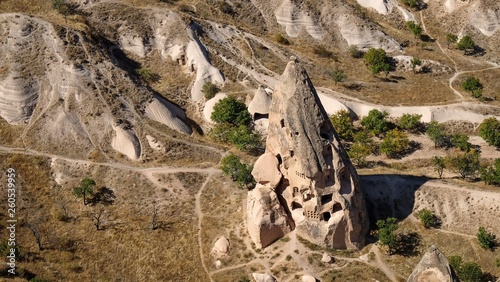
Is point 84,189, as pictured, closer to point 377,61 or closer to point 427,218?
point 427,218

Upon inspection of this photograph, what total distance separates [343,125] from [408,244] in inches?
1063

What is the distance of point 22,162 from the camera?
70.8 metres

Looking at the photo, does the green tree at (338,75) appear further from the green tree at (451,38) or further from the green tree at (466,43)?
the green tree at (466,43)

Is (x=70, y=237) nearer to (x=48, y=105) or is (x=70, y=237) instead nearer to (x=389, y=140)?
(x=48, y=105)

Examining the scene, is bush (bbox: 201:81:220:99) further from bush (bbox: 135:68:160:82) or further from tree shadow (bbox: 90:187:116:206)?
tree shadow (bbox: 90:187:116:206)

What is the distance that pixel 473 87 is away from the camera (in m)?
91.7

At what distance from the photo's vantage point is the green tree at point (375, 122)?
8175 cm

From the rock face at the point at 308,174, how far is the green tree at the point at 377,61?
4490 centimetres

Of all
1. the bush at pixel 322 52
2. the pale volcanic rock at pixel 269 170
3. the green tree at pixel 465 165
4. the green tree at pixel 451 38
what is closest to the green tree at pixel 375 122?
the green tree at pixel 465 165

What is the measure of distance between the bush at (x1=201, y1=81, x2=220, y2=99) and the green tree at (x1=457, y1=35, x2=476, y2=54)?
48.5 metres

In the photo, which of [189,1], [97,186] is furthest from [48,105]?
[189,1]

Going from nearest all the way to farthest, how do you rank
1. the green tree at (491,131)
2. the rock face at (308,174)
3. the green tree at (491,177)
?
the rock face at (308,174), the green tree at (491,177), the green tree at (491,131)

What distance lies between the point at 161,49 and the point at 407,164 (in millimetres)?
45053

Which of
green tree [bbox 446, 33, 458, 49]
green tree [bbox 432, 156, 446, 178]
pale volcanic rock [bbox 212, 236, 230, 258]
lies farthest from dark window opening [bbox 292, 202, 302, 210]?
green tree [bbox 446, 33, 458, 49]
